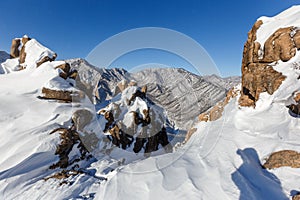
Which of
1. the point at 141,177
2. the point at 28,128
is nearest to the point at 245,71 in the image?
the point at 141,177

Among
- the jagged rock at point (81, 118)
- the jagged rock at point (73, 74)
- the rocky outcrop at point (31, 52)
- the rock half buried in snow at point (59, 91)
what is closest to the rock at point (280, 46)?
the jagged rock at point (81, 118)

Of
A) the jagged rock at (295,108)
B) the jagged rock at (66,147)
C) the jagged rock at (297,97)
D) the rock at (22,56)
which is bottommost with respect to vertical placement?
the jagged rock at (66,147)

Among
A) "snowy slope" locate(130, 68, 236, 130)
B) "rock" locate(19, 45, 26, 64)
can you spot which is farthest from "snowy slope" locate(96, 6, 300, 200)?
"rock" locate(19, 45, 26, 64)

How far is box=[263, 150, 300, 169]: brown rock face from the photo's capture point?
20.2ft

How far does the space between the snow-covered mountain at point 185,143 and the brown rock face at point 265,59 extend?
0.07 m

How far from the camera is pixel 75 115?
18.8 metres

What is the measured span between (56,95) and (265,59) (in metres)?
24.1

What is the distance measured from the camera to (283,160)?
638 cm

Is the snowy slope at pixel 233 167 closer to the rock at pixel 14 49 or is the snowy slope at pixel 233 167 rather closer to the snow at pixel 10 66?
the snow at pixel 10 66

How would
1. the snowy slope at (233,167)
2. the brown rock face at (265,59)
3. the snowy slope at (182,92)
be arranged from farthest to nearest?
the brown rock face at (265,59)
the snowy slope at (182,92)
the snowy slope at (233,167)

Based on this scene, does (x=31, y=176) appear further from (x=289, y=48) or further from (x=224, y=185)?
(x=289, y=48)

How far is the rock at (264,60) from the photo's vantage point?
410 inches

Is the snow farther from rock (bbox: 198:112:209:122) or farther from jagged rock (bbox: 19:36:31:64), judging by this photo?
rock (bbox: 198:112:209:122)

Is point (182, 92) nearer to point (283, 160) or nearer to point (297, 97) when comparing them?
point (283, 160)
